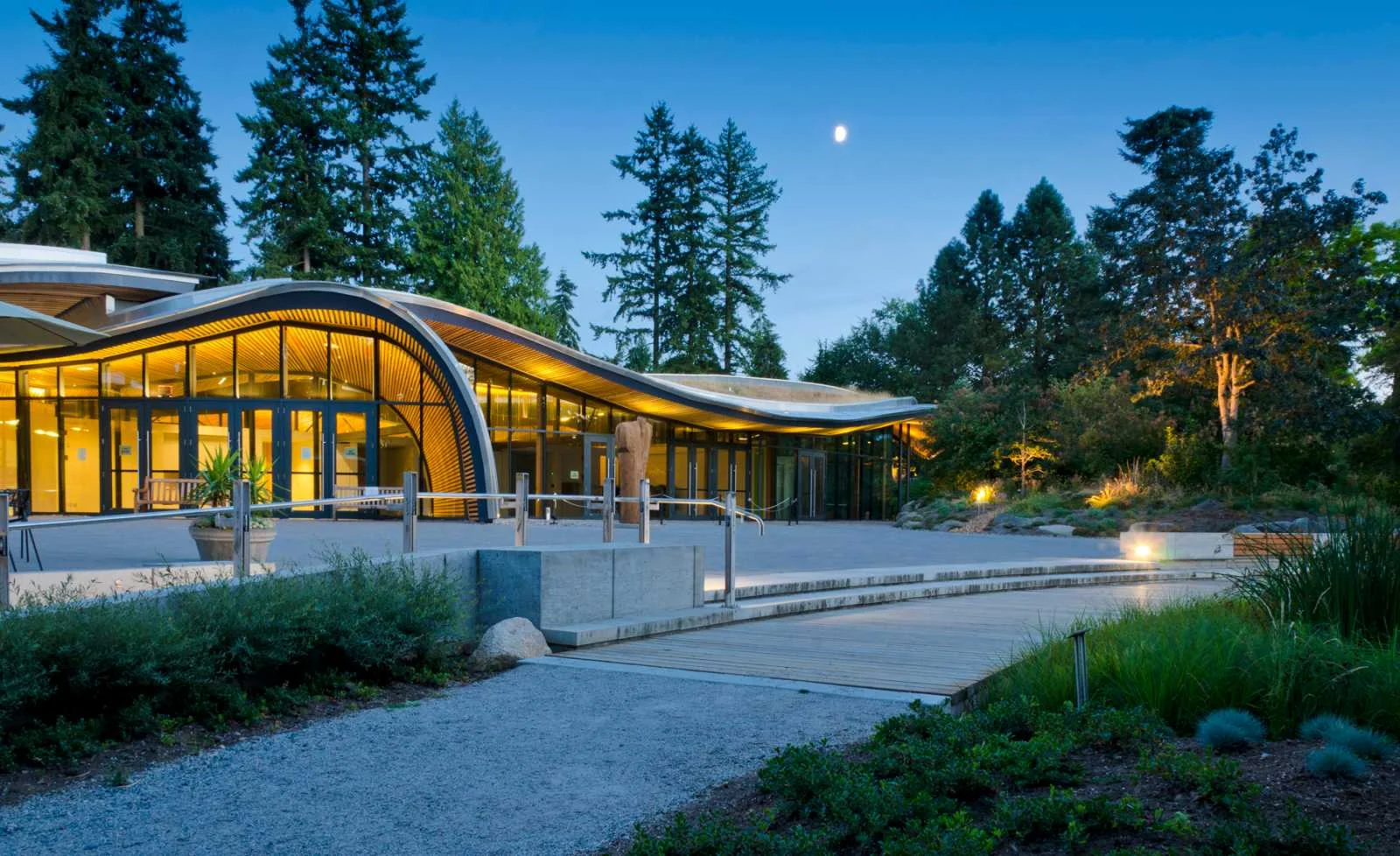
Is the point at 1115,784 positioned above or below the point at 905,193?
below

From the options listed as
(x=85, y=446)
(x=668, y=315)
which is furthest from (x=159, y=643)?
(x=668, y=315)

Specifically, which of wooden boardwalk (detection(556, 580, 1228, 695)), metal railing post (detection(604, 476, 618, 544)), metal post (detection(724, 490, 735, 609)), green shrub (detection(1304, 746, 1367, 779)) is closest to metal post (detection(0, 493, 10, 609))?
wooden boardwalk (detection(556, 580, 1228, 695))

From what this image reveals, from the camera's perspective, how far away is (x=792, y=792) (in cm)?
354

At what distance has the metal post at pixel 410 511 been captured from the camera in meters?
7.19

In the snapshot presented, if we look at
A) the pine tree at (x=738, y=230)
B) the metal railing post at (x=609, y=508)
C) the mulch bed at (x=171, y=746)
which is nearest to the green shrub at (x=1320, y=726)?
the mulch bed at (x=171, y=746)

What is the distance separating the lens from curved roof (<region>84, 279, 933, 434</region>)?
18.6 metres

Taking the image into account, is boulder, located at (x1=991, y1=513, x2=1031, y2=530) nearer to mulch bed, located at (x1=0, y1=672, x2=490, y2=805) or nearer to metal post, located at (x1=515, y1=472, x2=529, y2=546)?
metal post, located at (x1=515, y1=472, x2=529, y2=546)

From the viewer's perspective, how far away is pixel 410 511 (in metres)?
7.32

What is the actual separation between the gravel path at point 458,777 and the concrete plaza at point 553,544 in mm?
1601

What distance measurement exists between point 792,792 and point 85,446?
2095 centimetres

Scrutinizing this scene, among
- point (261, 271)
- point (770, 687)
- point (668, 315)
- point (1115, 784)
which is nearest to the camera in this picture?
point (1115, 784)

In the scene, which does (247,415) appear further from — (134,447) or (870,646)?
(870,646)

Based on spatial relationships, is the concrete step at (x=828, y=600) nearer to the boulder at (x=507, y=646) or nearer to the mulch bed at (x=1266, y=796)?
the boulder at (x=507, y=646)

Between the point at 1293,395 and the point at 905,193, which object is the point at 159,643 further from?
the point at 905,193
